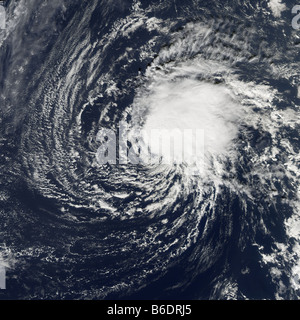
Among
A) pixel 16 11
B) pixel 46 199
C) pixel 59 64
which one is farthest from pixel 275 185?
pixel 16 11

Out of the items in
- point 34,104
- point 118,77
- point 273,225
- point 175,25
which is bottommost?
point 273,225

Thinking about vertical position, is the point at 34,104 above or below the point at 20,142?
above

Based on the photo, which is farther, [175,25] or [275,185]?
[175,25]
